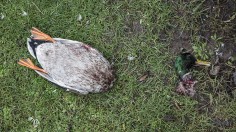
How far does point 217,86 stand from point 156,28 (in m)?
0.76

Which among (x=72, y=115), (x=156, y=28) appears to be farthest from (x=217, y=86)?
(x=72, y=115)

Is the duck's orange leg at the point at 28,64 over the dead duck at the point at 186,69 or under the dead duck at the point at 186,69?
under

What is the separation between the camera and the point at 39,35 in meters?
4.32

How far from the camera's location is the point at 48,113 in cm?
452

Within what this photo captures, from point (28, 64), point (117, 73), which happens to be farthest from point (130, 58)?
point (28, 64)

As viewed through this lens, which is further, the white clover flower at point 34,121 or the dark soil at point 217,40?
the white clover flower at point 34,121

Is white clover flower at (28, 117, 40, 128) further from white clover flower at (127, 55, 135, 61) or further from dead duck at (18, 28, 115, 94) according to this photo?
white clover flower at (127, 55, 135, 61)

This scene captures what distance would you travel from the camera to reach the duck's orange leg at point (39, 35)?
4.26 metres

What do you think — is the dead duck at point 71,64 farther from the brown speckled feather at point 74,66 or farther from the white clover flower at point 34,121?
the white clover flower at point 34,121

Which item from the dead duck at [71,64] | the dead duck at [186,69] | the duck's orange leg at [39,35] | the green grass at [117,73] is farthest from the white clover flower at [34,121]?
the dead duck at [186,69]

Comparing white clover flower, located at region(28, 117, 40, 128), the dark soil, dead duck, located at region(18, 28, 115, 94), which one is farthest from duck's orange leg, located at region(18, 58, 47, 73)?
the dark soil

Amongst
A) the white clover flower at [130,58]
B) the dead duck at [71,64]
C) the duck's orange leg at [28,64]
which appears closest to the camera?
the dead duck at [71,64]

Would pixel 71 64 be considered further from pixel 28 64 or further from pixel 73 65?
pixel 28 64

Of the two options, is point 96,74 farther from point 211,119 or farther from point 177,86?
point 211,119
